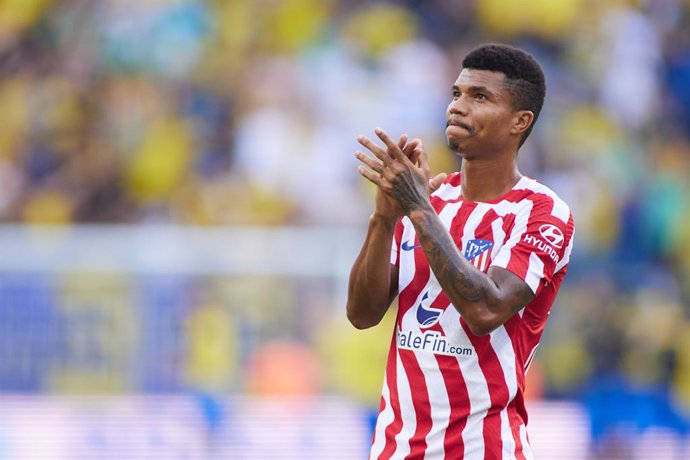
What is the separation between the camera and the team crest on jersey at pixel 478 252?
386 centimetres

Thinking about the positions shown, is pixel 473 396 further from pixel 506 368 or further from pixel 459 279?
pixel 459 279

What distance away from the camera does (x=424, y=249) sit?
3.65 metres

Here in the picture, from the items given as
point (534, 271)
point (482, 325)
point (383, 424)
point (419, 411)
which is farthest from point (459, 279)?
point (383, 424)

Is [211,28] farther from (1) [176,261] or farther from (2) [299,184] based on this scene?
(1) [176,261]

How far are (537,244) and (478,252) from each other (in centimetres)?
19

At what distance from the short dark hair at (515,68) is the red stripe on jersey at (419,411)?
0.90 m

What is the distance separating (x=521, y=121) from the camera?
3.96 m

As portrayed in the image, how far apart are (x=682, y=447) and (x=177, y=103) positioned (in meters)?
5.38

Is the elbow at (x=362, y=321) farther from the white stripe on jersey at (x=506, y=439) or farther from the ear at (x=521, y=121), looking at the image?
the ear at (x=521, y=121)

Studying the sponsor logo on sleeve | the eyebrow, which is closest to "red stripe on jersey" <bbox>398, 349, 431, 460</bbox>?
Answer: the sponsor logo on sleeve

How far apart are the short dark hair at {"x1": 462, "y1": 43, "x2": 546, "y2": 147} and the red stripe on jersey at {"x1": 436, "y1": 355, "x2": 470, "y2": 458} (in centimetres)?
84

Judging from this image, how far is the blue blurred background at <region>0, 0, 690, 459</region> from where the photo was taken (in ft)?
26.8

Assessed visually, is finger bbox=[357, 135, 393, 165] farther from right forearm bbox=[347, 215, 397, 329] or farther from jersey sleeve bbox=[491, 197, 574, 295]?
jersey sleeve bbox=[491, 197, 574, 295]

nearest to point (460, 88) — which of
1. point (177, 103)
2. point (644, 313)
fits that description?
point (644, 313)
